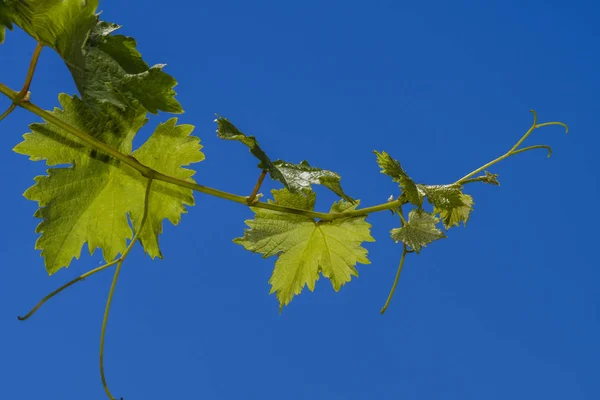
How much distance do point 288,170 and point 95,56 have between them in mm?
326

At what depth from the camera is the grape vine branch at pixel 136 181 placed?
3.00 ft

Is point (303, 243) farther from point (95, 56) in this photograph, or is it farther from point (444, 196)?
point (95, 56)

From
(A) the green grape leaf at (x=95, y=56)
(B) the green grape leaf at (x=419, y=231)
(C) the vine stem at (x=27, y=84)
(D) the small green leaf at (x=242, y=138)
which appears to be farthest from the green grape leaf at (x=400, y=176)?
(C) the vine stem at (x=27, y=84)

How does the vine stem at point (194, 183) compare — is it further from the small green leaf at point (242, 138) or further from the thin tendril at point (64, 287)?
the thin tendril at point (64, 287)

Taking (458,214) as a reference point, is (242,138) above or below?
below

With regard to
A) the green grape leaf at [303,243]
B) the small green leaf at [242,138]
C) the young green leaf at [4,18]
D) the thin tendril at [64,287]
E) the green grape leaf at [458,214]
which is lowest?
the thin tendril at [64,287]

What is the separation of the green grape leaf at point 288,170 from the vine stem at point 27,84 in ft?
0.83

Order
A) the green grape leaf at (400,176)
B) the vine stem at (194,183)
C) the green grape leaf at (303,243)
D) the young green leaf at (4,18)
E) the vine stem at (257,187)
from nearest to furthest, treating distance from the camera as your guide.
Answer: the young green leaf at (4,18)
the vine stem at (194,183)
the vine stem at (257,187)
the green grape leaf at (400,176)
the green grape leaf at (303,243)

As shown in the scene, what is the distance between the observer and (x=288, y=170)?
1.10 metres

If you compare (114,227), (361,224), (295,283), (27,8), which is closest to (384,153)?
(361,224)

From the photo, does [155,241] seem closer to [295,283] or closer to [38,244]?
[38,244]

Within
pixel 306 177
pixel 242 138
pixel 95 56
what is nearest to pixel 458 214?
pixel 306 177

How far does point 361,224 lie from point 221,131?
1.38ft

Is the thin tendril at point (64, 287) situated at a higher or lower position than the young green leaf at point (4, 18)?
lower
